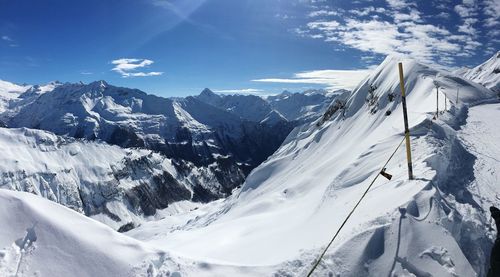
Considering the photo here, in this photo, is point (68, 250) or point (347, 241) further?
point (347, 241)

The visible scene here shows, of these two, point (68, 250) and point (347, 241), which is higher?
point (68, 250)

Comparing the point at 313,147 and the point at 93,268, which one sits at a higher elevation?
the point at 93,268

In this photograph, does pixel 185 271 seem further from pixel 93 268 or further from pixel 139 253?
pixel 93 268

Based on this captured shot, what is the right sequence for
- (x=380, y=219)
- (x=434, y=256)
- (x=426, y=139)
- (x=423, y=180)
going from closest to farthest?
(x=434, y=256) → (x=380, y=219) → (x=423, y=180) → (x=426, y=139)

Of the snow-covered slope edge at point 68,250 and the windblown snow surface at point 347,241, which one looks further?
the windblown snow surface at point 347,241

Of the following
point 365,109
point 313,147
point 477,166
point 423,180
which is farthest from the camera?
point 313,147

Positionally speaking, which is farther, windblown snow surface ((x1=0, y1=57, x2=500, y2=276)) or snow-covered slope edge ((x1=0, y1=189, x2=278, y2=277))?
windblown snow surface ((x1=0, y1=57, x2=500, y2=276))

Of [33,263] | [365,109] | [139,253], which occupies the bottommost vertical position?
[365,109]

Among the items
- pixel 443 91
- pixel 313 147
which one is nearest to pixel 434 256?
pixel 443 91

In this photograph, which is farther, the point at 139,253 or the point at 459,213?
the point at 459,213
